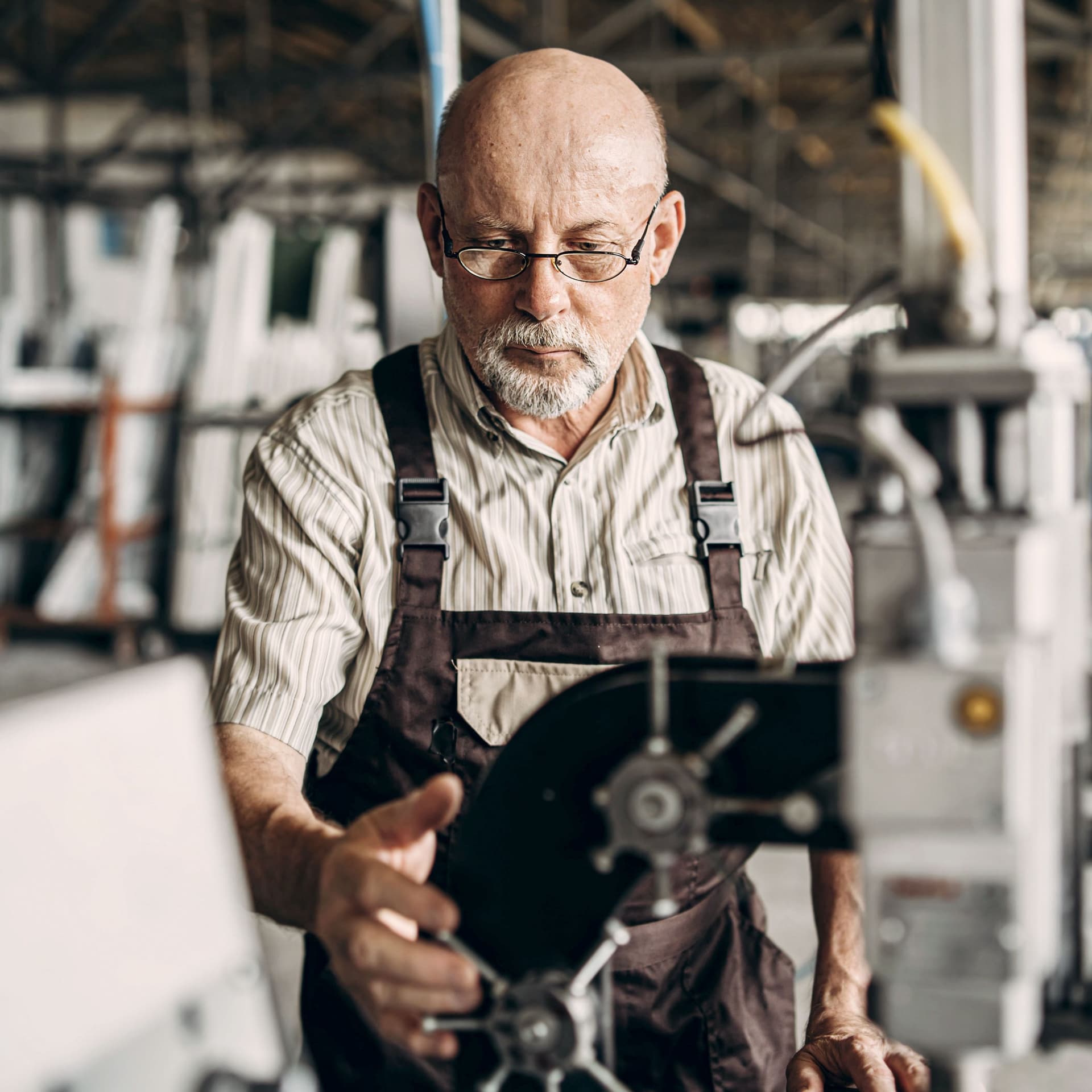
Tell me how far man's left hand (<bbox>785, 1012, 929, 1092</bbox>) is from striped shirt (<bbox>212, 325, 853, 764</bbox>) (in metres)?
0.42

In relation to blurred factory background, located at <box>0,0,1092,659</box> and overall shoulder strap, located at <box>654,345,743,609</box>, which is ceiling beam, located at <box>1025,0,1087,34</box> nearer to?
blurred factory background, located at <box>0,0,1092,659</box>

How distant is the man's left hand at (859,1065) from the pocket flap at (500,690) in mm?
420

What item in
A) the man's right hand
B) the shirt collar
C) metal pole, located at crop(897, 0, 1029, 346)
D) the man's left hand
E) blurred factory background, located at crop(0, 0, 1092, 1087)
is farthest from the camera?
blurred factory background, located at crop(0, 0, 1092, 1087)

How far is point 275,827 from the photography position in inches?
40.2

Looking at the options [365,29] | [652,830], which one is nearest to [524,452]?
[652,830]

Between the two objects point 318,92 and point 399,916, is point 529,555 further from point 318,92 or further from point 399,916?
point 318,92

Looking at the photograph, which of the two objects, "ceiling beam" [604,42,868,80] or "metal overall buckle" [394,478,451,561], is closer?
"metal overall buckle" [394,478,451,561]

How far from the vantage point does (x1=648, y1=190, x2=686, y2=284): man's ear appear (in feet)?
4.90

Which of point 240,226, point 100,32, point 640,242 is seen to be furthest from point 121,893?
point 100,32

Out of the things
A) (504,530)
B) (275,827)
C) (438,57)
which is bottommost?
(275,827)

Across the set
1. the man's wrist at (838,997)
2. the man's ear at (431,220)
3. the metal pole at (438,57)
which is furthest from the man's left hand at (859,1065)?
the metal pole at (438,57)

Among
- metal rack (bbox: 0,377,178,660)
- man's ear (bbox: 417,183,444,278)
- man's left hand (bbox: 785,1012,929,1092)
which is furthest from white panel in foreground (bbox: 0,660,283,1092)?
metal rack (bbox: 0,377,178,660)

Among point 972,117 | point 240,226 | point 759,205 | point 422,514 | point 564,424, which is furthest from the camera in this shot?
point 759,205

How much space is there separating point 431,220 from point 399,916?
3.08 ft
